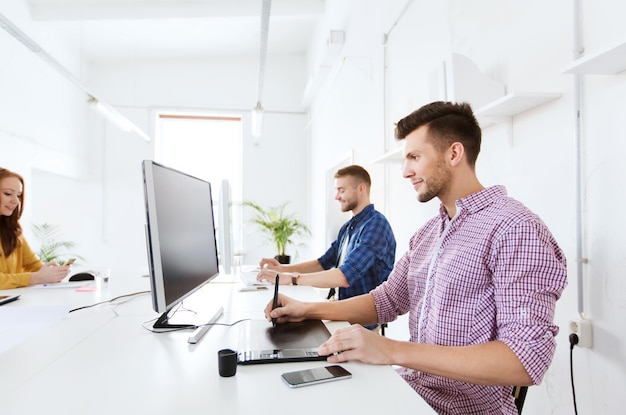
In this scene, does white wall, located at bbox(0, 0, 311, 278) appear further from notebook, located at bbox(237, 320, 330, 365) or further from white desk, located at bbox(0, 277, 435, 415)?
notebook, located at bbox(237, 320, 330, 365)

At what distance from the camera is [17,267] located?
242 centimetres

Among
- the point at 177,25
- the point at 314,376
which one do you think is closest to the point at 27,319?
the point at 314,376

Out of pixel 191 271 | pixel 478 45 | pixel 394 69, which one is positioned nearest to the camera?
pixel 191 271

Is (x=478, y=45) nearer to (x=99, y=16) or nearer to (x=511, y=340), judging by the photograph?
(x=511, y=340)

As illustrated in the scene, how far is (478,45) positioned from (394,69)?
112 cm

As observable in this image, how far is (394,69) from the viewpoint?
2.78 meters

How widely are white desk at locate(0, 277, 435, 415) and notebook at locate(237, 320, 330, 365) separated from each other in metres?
0.03

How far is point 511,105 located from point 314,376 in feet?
3.49

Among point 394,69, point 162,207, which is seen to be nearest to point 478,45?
point 394,69

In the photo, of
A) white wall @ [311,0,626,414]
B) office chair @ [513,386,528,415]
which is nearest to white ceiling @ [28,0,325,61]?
white wall @ [311,0,626,414]

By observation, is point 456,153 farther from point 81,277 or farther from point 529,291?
point 81,277

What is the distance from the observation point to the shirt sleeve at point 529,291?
2.88ft

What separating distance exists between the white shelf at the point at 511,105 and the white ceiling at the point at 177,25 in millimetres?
3785

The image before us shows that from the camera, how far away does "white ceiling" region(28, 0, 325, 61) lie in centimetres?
461
